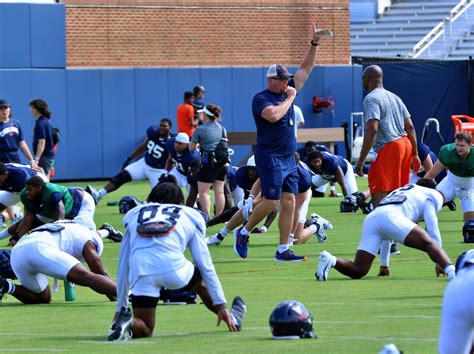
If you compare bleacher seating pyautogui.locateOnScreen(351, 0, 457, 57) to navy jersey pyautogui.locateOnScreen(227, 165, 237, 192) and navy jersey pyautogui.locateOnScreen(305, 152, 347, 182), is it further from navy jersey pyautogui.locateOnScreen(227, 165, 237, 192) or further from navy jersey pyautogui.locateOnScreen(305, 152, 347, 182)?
navy jersey pyautogui.locateOnScreen(227, 165, 237, 192)

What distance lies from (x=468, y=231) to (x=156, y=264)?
25.7 feet

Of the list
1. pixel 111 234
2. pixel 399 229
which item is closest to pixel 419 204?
pixel 399 229

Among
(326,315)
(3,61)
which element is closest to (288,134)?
(326,315)

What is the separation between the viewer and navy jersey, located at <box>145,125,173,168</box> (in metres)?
23.8

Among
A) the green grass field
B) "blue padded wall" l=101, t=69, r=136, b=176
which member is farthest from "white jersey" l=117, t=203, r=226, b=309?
"blue padded wall" l=101, t=69, r=136, b=176

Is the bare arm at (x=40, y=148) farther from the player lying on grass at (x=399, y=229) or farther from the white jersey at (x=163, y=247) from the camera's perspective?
the white jersey at (x=163, y=247)

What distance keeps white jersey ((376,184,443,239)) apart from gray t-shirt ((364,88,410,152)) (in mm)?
2749

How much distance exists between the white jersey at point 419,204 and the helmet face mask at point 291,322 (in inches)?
143

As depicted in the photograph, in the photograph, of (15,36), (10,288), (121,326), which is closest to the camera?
(121,326)

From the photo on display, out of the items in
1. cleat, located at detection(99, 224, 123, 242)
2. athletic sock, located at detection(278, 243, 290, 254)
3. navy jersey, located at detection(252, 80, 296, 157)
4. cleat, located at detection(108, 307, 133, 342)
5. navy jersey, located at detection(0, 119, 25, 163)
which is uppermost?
navy jersey, located at detection(252, 80, 296, 157)

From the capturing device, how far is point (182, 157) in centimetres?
2261

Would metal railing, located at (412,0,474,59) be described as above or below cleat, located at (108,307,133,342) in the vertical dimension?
above

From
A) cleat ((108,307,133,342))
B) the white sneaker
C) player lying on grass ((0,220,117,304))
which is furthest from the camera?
the white sneaker

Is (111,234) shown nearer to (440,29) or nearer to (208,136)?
(208,136)
